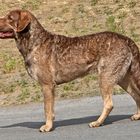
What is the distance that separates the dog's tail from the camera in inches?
353

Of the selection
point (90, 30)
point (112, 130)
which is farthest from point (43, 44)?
point (90, 30)

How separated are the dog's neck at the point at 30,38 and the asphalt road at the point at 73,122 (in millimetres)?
1155

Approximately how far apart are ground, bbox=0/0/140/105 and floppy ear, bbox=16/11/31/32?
3287mm

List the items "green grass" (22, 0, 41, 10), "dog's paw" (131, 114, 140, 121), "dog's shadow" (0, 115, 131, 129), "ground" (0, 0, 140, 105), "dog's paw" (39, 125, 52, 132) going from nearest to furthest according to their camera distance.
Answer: "dog's paw" (39, 125, 52, 132), "dog's paw" (131, 114, 140, 121), "dog's shadow" (0, 115, 131, 129), "ground" (0, 0, 140, 105), "green grass" (22, 0, 41, 10)

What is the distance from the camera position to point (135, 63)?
903cm

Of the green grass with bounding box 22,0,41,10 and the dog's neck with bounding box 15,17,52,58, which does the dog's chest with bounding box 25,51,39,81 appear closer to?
the dog's neck with bounding box 15,17,52,58

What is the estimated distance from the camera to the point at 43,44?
9.00m

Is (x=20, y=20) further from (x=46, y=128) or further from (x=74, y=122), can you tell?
(x=74, y=122)

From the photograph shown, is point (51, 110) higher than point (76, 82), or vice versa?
point (51, 110)

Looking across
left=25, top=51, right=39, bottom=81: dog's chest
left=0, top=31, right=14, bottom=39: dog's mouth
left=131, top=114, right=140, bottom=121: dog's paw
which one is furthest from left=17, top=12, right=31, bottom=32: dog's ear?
left=131, top=114, right=140, bottom=121: dog's paw

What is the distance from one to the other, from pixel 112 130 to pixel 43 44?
A: 1.58 m

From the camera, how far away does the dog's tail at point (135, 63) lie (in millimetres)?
8969

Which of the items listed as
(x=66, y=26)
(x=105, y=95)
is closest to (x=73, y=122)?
(x=105, y=95)

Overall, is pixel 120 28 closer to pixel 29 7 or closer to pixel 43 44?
pixel 29 7
